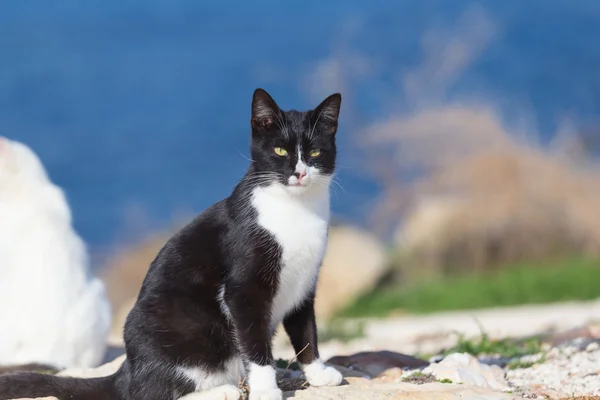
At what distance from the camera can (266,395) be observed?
3936 millimetres

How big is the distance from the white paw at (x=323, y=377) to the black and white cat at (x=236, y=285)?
37cm

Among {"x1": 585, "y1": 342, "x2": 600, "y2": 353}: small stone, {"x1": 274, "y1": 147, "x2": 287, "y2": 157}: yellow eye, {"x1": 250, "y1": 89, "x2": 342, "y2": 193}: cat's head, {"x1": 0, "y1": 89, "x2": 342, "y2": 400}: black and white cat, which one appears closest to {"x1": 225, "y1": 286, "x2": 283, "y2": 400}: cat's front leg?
{"x1": 0, "y1": 89, "x2": 342, "y2": 400}: black and white cat

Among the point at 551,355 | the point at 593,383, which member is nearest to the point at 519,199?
the point at 551,355

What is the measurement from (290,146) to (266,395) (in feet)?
3.95

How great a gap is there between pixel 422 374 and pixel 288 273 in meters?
1.08

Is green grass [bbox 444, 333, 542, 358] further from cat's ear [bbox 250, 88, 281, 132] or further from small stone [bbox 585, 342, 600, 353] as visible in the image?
cat's ear [bbox 250, 88, 281, 132]

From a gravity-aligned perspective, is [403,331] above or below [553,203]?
below

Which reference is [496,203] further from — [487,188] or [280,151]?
[280,151]

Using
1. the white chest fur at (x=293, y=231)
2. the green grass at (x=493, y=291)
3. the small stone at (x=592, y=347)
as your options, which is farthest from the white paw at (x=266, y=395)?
the green grass at (x=493, y=291)

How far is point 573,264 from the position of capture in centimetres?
1264

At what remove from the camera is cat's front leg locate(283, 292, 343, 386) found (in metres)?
Answer: 4.39

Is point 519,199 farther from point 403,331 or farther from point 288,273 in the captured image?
point 288,273

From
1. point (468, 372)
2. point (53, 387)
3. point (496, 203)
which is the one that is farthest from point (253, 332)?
point (496, 203)

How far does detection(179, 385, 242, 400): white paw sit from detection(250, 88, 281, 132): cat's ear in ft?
4.18
